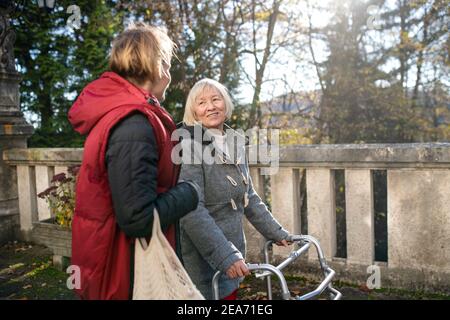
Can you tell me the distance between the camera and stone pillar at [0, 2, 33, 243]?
514cm

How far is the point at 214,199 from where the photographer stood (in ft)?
7.00

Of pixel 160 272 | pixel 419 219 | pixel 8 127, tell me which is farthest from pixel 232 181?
pixel 8 127

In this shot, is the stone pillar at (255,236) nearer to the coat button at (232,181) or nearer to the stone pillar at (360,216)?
the stone pillar at (360,216)

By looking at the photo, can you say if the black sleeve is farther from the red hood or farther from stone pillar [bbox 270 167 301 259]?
stone pillar [bbox 270 167 301 259]

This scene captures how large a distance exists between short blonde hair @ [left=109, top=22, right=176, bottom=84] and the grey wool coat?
442 millimetres

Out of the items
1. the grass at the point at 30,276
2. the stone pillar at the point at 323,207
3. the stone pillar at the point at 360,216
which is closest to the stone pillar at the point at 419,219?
the stone pillar at the point at 360,216

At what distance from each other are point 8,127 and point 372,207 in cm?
411

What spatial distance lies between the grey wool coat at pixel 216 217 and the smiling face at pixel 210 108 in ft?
0.32

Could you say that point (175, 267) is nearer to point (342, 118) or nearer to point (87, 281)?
point (87, 281)

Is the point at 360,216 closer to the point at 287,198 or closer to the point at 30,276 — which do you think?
the point at 287,198

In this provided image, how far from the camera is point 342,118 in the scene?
1038 centimetres

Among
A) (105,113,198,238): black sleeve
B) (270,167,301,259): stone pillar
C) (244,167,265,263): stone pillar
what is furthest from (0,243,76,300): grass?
(105,113,198,238): black sleeve
